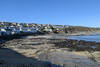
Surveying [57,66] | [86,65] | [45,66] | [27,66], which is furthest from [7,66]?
[86,65]

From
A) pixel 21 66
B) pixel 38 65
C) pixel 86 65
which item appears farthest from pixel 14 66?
pixel 86 65

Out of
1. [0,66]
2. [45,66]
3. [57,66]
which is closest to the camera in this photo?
[0,66]

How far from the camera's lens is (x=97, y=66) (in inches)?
585

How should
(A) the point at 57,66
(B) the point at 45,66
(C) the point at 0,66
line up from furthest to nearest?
(A) the point at 57,66 < (B) the point at 45,66 < (C) the point at 0,66

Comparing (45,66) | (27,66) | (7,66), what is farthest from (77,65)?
(7,66)

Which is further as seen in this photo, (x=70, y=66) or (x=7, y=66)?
(x=70, y=66)

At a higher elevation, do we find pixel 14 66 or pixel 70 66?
pixel 14 66

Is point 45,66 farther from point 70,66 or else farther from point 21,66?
point 70,66

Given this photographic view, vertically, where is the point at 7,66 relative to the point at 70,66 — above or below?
above

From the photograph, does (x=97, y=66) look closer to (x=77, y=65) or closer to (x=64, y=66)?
(x=77, y=65)

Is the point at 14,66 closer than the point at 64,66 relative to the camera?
Yes

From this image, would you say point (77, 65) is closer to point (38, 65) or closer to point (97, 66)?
point (97, 66)

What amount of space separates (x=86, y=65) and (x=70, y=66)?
1.57 meters

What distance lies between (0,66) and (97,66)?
25.6 feet
